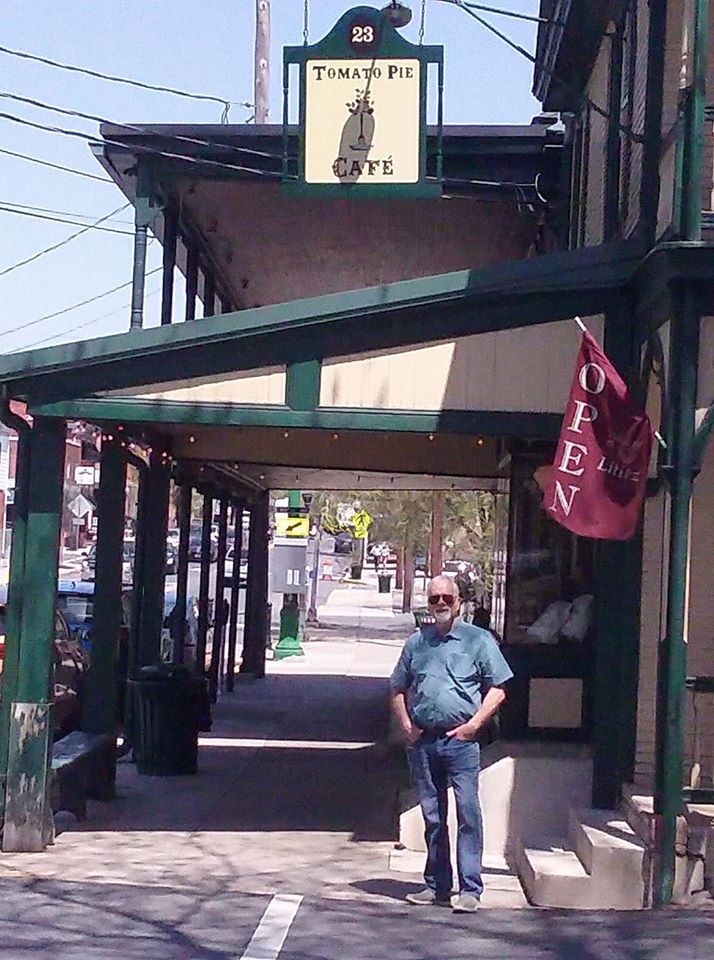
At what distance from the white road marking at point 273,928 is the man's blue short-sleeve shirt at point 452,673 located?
125 cm

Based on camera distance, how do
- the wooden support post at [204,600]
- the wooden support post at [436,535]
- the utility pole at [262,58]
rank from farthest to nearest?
the wooden support post at [436,535] < the utility pole at [262,58] < the wooden support post at [204,600]

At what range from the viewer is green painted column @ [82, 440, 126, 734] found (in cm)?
1279

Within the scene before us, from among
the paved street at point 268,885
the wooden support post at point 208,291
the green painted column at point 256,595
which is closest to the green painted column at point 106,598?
the paved street at point 268,885

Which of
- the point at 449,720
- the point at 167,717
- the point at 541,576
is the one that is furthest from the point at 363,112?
the point at 449,720

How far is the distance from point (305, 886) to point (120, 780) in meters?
4.63

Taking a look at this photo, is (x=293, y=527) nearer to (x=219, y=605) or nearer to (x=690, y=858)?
(x=219, y=605)

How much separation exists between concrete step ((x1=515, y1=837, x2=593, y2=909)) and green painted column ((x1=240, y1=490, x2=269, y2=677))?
14.8 meters

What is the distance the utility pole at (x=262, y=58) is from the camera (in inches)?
886

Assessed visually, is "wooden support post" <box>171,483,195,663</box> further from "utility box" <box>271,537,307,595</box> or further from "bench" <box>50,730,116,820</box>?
"utility box" <box>271,537,307,595</box>

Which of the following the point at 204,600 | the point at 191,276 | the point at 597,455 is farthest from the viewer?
the point at 204,600

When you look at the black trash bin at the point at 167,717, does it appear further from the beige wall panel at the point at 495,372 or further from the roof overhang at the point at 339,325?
the beige wall panel at the point at 495,372

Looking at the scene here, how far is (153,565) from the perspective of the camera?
49.3ft

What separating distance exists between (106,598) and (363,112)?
4481mm

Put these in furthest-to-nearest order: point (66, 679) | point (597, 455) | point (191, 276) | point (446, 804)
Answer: point (191, 276) → point (66, 679) → point (597, 455) → point (446, 804)
